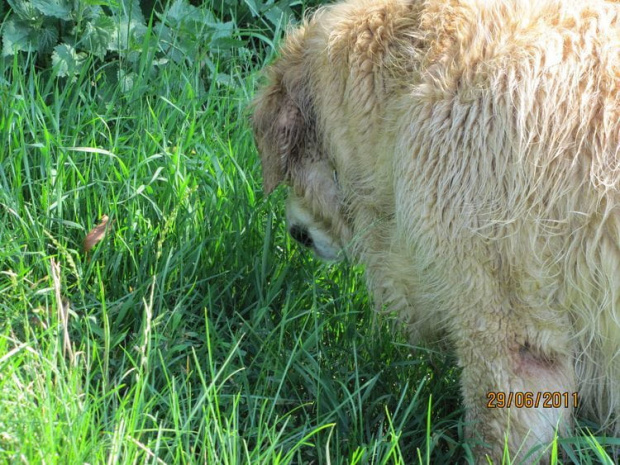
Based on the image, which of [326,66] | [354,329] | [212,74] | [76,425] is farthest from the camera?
[212,74]

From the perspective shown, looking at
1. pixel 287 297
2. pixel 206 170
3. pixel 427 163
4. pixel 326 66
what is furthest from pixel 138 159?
pixel 427 163

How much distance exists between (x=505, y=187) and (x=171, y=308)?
1.49 meters

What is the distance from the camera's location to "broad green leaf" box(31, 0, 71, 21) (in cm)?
448

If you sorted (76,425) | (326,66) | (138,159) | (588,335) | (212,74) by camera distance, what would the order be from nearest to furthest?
1. (76,425)
2. (588,335)
3. (326,66)
4. (138,159)
5. (212,74)

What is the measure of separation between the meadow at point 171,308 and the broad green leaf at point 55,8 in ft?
0.65

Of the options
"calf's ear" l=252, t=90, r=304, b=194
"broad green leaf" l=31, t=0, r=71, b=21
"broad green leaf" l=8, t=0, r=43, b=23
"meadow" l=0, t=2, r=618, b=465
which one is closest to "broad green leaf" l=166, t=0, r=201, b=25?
"meadow" l=0, t=2, r=618, b=465

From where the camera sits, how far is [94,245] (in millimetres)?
3756

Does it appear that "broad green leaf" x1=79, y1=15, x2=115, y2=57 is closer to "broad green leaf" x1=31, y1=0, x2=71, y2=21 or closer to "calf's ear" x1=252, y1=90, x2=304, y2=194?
"broad green leaf" x1=31, y1=0, x2=71, y2=21

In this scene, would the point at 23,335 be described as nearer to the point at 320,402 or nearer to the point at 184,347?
the point at 184,347

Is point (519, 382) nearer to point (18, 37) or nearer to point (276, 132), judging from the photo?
point (276, 132)

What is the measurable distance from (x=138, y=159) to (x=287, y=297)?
99 centimetres

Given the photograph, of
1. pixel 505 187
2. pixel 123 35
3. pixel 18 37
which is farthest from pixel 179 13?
pixel 505 187

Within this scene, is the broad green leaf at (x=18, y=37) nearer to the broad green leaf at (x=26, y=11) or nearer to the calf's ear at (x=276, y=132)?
the broad green leaf at (x=26, y=11)

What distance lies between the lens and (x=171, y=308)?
3576 mm
